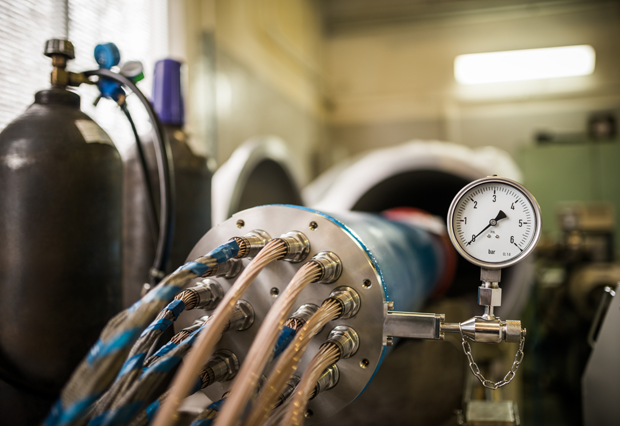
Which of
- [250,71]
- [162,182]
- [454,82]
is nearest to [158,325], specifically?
[162,182]

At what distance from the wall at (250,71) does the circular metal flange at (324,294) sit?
1.35ft

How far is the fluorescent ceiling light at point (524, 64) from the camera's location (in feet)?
13.0

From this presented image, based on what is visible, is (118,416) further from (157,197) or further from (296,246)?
(157,197)

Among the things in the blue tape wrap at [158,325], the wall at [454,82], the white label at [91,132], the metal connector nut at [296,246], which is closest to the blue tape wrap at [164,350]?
the blue tape wrap at [158,325]

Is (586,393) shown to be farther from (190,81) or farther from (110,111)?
(190,81)

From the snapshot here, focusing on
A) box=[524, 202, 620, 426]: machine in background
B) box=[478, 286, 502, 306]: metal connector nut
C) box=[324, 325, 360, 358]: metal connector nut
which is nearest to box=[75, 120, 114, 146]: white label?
box=[324, 325, 360, 358]: metal connector nut

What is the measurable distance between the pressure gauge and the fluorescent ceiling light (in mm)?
4050

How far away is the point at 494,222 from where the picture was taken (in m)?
0.52

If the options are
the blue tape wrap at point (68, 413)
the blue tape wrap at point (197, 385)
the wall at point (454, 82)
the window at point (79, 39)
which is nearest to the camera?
the blue tape wrap at point (68, 413)

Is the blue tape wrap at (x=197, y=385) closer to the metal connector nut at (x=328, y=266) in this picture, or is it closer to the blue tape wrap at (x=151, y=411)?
the blue tape wrap at (x=151, y=411)

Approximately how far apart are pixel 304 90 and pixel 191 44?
1.89 metres

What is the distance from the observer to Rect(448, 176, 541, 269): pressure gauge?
51 cm

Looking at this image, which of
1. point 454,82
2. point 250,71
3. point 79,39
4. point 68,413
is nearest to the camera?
point 68,413

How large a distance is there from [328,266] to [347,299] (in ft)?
0.14
